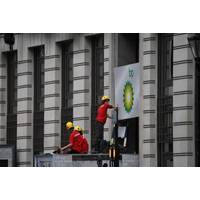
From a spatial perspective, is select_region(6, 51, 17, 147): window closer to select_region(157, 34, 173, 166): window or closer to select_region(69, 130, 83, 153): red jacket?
select_region(69, 130, 83, 153): red jacket

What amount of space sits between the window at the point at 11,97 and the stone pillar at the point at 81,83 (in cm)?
202

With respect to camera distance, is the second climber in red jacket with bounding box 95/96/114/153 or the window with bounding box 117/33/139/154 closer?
the window with bounding box 117/33/139/154

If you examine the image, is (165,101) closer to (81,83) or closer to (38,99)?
(81,83)

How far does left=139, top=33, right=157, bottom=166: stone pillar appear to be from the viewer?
116 ft

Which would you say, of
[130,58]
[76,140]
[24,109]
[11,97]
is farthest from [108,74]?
[11,97]

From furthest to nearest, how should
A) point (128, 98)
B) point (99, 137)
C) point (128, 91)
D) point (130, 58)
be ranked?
point (130, 58) < point (99, 137) < point (128, 91) < point (128, 98)

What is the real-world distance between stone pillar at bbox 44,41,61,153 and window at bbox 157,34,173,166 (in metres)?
3.57

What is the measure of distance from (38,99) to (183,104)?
5.81 m

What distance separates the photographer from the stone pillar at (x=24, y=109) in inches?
1474

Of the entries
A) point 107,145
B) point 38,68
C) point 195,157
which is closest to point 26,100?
point 38,68

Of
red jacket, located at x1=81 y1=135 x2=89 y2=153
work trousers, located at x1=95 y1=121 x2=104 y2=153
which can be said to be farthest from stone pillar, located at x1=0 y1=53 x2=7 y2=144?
work trousers, located at x1=95 y1=121 x2=104 y2=153

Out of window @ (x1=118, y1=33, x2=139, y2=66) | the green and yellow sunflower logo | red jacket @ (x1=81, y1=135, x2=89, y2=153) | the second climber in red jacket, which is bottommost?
red jacket @ (x1=81, y1=135, x2=89, y2=153)

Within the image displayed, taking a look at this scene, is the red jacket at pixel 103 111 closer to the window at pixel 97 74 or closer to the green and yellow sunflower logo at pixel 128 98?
the green and yellow sunflower logo at pixel 128 98

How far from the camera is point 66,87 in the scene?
1478 inches
